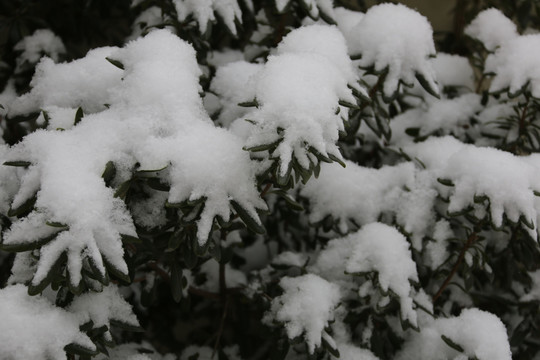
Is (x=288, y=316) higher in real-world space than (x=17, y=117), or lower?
lower

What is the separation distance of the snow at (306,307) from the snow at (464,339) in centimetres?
31

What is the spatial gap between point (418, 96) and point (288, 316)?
1046 millimetres

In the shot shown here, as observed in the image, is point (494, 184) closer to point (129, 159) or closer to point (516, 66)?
point (516, 66)

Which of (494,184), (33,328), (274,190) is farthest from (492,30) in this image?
(33,328)

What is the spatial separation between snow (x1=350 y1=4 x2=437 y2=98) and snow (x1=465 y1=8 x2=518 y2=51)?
0.49 meters

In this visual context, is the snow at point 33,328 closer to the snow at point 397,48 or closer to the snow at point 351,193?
the snow at point 351,193

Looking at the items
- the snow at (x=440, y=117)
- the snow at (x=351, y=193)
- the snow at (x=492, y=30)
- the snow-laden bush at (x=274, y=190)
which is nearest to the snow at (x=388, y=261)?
the snow-laden bush at (x=274, y=190)

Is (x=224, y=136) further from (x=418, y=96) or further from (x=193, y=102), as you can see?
(x=418, y=96)

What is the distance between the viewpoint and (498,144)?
76.9 inches

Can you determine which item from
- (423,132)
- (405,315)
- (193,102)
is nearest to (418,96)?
(423,132)

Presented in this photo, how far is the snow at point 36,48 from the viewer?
185cm

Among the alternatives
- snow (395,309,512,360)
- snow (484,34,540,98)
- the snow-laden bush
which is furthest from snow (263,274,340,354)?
snow (484,34,540,98)

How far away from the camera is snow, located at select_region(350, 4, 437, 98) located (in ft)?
5.16

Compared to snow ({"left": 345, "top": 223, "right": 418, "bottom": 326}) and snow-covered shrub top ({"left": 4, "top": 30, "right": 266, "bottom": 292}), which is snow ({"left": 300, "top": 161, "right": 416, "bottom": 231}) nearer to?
snow ({"left": 345, "top": 223, "right": 418, "bottom": 326})
